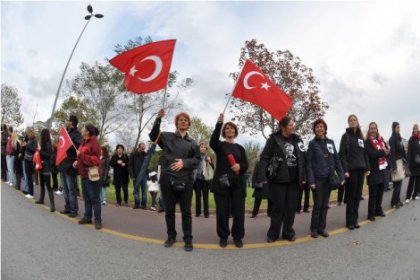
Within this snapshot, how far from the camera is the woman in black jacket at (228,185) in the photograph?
5023 millimetres

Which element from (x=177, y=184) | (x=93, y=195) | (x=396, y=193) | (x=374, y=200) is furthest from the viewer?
(x=396, y=193)

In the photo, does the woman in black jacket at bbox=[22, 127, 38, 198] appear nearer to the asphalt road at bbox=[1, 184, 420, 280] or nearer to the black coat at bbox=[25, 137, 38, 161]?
the black coat at bbox=[25, 137, 38, 161]

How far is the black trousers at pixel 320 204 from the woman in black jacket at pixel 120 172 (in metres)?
5.29

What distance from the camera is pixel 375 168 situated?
6906 mm

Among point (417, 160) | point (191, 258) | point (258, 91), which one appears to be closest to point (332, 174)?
point (258, 91)

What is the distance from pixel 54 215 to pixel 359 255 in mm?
5867

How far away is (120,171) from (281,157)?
5240 millimetres

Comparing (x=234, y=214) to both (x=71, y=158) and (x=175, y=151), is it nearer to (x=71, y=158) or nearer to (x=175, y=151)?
(x=175, y=151)

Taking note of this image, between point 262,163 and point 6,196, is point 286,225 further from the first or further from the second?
point 6,196

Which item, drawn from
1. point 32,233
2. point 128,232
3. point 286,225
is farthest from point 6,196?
point 286,225

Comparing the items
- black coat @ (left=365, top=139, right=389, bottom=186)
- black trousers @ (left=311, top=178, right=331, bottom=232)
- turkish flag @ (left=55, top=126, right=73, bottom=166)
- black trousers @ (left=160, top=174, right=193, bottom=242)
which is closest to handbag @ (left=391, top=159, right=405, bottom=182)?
black coat @ (left=365, top=139, right=389, bottom=186)

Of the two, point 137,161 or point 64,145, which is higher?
point 64,145

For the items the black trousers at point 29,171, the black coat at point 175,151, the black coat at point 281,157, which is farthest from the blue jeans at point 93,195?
the black trousers at point 29,171

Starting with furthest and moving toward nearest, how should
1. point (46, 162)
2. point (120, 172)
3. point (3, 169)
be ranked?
point (3, 169) → point (120, 172) → point (46, 162)
